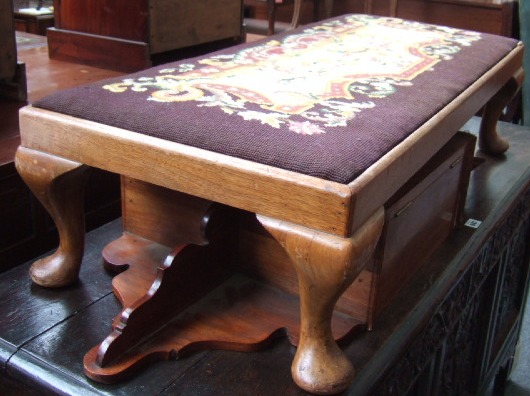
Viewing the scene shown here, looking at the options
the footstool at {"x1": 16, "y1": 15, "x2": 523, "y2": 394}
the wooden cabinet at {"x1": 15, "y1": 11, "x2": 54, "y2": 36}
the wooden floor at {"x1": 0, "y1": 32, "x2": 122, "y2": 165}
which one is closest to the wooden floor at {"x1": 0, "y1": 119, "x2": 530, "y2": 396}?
the footstool at {"x1": 16, "y1": 15, "x2": 523, "y2": 394}

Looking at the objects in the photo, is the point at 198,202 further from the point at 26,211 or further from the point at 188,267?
the point at 26,211

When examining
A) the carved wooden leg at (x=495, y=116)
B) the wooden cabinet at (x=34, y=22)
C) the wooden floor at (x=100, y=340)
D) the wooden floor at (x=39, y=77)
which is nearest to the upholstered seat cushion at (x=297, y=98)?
the carved wooden leg at (x=495, y=116)

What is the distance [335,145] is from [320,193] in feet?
0.29

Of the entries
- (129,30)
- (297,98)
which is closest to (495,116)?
(297,98)

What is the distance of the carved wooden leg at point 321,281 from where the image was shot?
0.67 meters

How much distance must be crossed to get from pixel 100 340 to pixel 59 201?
18 cm

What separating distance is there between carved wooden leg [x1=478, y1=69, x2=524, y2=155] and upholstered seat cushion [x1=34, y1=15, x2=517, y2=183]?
131 millimetres

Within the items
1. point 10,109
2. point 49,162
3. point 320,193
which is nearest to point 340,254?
point 320,193

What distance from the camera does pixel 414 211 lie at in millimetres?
984

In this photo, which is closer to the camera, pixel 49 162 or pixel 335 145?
pixel 335 145

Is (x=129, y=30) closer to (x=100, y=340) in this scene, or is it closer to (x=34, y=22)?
(x=100, y=340)

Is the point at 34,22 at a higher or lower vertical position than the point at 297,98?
lower

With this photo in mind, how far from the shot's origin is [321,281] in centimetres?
69

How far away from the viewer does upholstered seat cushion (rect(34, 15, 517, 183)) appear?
2.38ft
